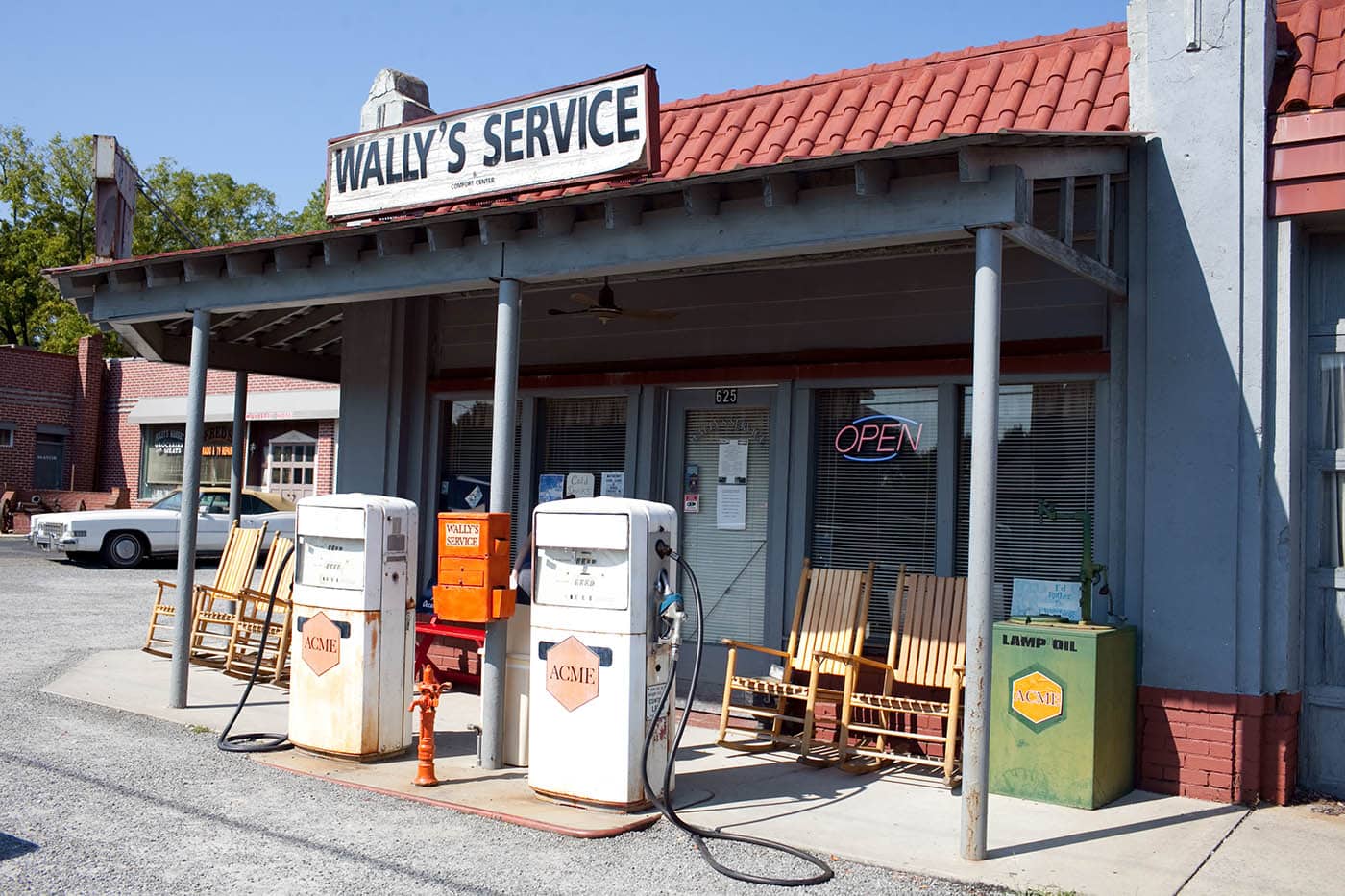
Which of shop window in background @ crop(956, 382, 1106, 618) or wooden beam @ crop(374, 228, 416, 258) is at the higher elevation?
wooden beam @ crop(374, 228, 416, 258)

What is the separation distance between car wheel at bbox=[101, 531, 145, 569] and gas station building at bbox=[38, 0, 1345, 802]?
433 inches

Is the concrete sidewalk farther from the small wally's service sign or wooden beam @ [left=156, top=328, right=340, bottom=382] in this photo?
wooden beam @ [left=156, top=328, right=340, bottom=382]

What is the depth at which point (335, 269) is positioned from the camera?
25.1ft

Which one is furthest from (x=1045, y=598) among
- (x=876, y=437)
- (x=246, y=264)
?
(x=246, y=264)

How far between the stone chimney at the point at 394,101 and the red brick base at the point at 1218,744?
782 cm

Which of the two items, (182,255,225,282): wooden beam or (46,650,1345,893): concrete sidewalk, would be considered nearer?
(46,650,1345,893): concrete sidewalk

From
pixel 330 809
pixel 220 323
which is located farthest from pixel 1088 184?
pixel 220 323

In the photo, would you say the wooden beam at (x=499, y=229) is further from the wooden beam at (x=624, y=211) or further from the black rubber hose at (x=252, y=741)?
the black rubber hose at (x=252, y=741)

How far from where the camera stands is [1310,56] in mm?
6648

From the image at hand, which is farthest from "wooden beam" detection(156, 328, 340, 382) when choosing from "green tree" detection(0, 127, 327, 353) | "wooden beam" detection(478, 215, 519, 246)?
"green tree" detection(0, 127, 327, 353)

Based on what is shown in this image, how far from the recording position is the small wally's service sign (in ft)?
22.3

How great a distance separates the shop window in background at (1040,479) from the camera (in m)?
7.02

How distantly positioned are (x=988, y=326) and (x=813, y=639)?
2.86m

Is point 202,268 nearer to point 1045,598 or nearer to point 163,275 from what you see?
point 163,275
